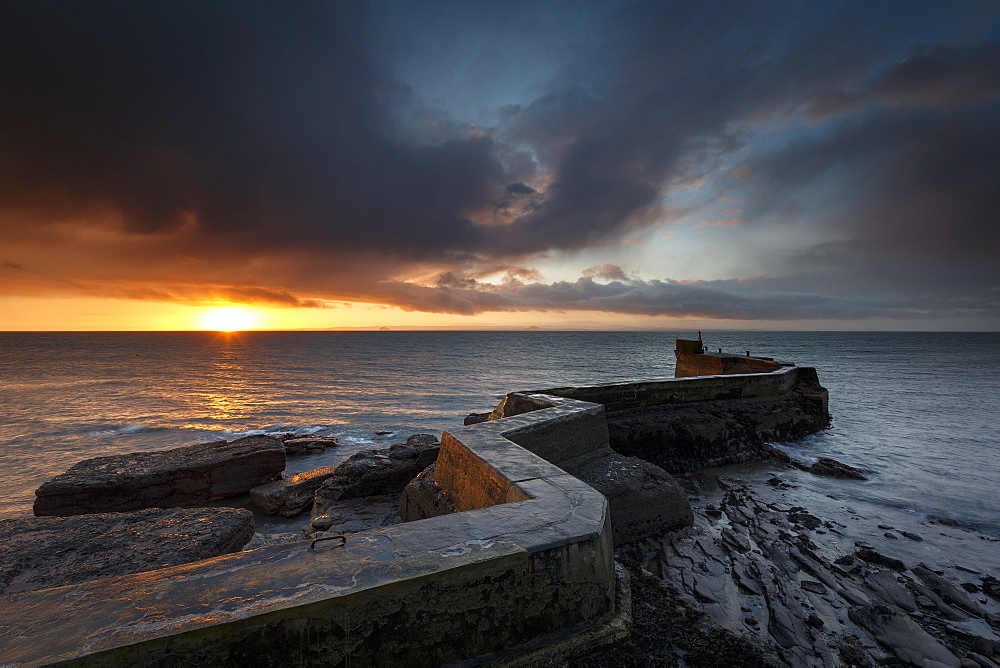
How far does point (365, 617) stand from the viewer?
2068mm

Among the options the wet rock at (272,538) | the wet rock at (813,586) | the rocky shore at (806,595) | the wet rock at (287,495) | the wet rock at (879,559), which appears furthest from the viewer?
the wet rock at (287,495)

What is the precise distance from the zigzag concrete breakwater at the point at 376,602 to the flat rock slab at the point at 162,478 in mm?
7444

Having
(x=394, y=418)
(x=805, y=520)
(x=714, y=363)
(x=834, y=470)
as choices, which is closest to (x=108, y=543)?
(x=805, y=520)

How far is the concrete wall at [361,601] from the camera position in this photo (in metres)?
1.77

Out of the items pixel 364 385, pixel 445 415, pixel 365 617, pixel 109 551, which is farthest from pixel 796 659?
pixel 364 385

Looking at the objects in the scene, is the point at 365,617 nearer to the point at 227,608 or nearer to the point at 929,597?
the point at 227,608

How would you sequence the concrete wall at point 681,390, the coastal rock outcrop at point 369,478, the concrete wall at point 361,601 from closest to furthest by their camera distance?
the concrete wall at point 361,601
the coastal rock outcrop at point 369,478
the concrete wall at point 681,390

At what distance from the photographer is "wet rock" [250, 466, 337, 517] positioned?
775 centimetres

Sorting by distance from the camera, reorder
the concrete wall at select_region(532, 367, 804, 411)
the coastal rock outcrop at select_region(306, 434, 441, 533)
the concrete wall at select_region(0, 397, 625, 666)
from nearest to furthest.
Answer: the concrete wall at select_region(0, 397, 625, 666)
the coastal rock outcrop at select_region(306, 434, 441, 533)
the concrete wall at select_region(532, 367, 804, 411)

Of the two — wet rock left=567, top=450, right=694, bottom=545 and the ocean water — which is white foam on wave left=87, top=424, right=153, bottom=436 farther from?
wet rock left=567, top=450, right=694, bottom=545

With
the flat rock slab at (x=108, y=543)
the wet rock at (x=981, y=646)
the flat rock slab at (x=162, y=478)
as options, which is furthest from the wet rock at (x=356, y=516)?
the wet rock at (x=981, y=646)

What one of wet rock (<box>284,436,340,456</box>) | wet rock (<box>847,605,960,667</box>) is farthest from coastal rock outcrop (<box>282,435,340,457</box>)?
wet rock (<box>847,605,960,667</box>)

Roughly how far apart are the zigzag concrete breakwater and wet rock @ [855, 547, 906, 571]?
4.65 meters

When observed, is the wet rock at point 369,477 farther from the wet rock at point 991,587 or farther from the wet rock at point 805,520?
the wet rock at point 991,587
